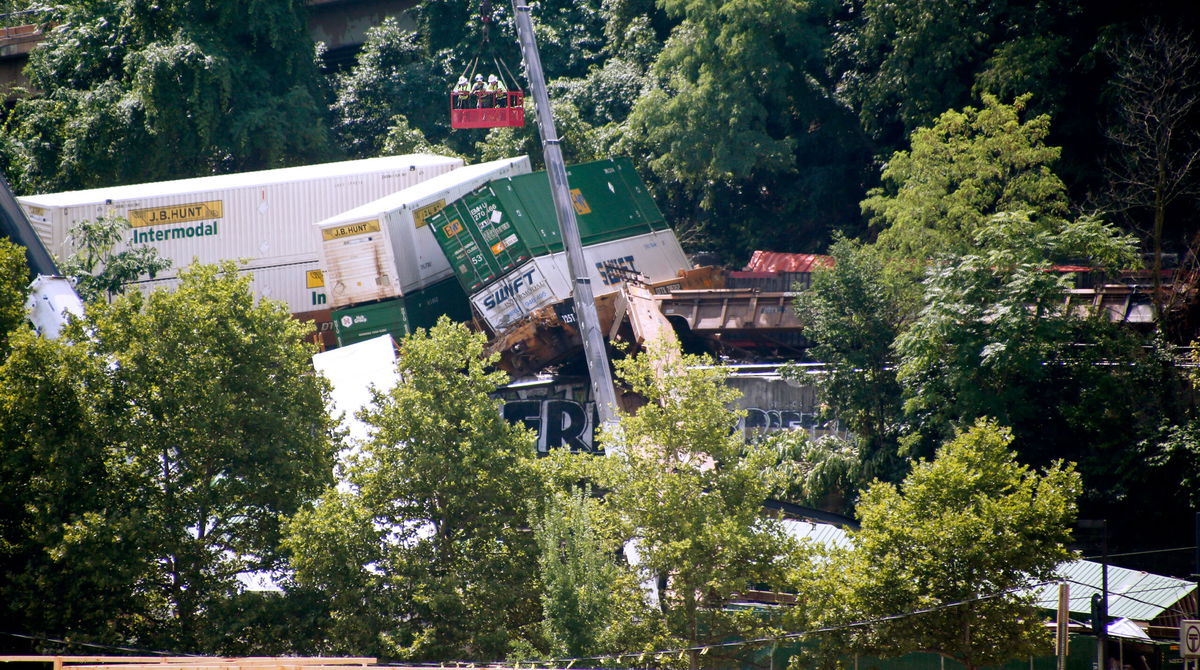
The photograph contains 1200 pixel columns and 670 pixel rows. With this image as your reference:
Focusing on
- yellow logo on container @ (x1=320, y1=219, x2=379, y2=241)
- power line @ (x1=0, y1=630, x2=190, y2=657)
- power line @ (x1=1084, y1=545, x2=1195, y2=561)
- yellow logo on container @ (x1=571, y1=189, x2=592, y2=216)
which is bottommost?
power line @ (x1=0, y1=630, x2=190, y2=657)

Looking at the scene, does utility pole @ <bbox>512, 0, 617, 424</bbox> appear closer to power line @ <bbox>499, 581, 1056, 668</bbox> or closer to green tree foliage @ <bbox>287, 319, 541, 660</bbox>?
green tree foliage @ <bbox>287, 319, 541, 660</bbox>

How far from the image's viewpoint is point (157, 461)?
23734 mm

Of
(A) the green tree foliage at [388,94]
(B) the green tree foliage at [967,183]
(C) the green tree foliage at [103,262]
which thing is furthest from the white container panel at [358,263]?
(A) the green tree foliage at [388,94]

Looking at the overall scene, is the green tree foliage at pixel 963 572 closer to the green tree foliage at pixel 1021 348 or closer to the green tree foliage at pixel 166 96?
the green tree foliage at pixel 1021 348

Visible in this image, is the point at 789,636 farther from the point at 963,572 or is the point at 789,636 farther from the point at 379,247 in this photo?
the point at 379,247

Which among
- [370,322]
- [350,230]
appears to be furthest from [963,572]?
[350,230]

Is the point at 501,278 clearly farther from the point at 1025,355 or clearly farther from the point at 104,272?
the point at 1025,355

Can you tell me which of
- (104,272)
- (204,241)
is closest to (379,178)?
(204,241)

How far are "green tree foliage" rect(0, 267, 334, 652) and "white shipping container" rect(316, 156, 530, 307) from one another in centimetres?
1132

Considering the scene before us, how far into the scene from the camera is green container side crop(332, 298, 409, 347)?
36.5m

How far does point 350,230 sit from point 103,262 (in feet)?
25.4

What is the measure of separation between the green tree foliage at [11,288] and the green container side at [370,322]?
9.76 metres

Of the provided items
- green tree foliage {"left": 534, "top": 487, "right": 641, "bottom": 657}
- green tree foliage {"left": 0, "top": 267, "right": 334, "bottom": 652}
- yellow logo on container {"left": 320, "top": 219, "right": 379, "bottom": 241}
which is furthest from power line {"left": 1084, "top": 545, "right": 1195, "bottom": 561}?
yellow logo on container {"left": 320, "top": 219, "right": 379, "bottom": 241}

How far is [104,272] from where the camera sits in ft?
118
